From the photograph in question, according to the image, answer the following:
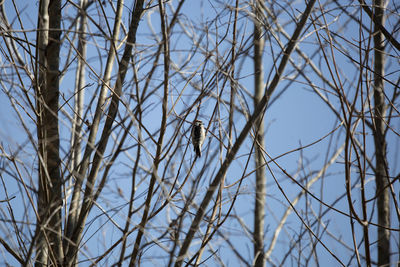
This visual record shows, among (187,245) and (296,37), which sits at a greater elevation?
(296,37)

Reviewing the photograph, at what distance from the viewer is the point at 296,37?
1872 mm

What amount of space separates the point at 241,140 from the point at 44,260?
3.22ft

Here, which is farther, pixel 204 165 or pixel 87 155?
pixel 87 155

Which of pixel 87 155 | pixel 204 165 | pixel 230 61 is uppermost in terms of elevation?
pixel 230 61

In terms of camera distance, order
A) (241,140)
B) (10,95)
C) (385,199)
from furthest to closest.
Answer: (385,199), (10,95), (241,140)

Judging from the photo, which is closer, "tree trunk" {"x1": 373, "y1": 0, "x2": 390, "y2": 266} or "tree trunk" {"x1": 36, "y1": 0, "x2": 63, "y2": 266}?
"tree trunk" {"x1": 36, "y1": 0, "x2": 63, "y2": 266}

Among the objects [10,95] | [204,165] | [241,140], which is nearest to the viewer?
[204,165]

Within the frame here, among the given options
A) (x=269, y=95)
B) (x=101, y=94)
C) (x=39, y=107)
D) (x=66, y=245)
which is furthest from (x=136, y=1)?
(x=66, y=245)

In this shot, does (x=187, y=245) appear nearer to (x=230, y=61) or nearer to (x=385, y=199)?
(x=230, y=61)

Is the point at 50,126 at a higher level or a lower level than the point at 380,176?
lower

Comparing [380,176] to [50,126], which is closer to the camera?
[50,126]

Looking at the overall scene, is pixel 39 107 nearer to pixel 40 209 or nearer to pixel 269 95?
pixel 40 209

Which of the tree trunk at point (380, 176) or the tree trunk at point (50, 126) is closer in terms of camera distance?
the tree trunk at point (50, 126)

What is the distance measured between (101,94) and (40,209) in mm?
655
